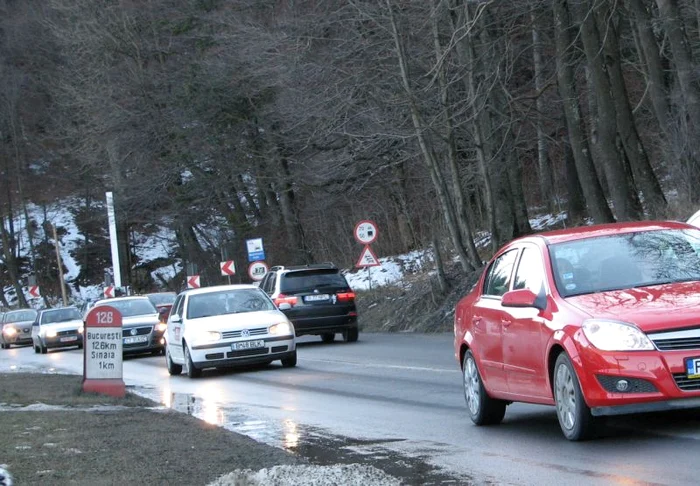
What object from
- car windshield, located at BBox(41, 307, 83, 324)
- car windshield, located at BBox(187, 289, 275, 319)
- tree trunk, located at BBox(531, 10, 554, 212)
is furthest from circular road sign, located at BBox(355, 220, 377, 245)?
car windshield, located at BBox(187, 289, 275, 319)

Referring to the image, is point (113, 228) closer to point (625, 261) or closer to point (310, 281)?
point (310, 281)

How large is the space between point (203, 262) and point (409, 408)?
47071 millimetres

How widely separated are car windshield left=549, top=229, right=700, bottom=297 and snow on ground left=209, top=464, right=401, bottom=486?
7.92 feet

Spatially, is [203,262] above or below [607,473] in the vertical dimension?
above

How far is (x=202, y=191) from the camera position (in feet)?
168

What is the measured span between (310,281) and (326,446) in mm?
19282

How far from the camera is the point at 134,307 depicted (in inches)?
1294

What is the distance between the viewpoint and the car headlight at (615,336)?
870 cm

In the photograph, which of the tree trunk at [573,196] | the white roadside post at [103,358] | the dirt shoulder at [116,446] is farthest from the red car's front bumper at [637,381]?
the tree trunk at [573,196]

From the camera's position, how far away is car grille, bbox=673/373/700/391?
8.60 m

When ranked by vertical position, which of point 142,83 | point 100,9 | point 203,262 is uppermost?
point 100,9

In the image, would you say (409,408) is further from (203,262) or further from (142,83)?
(203,262)

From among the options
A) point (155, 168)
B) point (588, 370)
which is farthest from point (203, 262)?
point (588, 370)

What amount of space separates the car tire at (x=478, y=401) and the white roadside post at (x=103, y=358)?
7.15m
